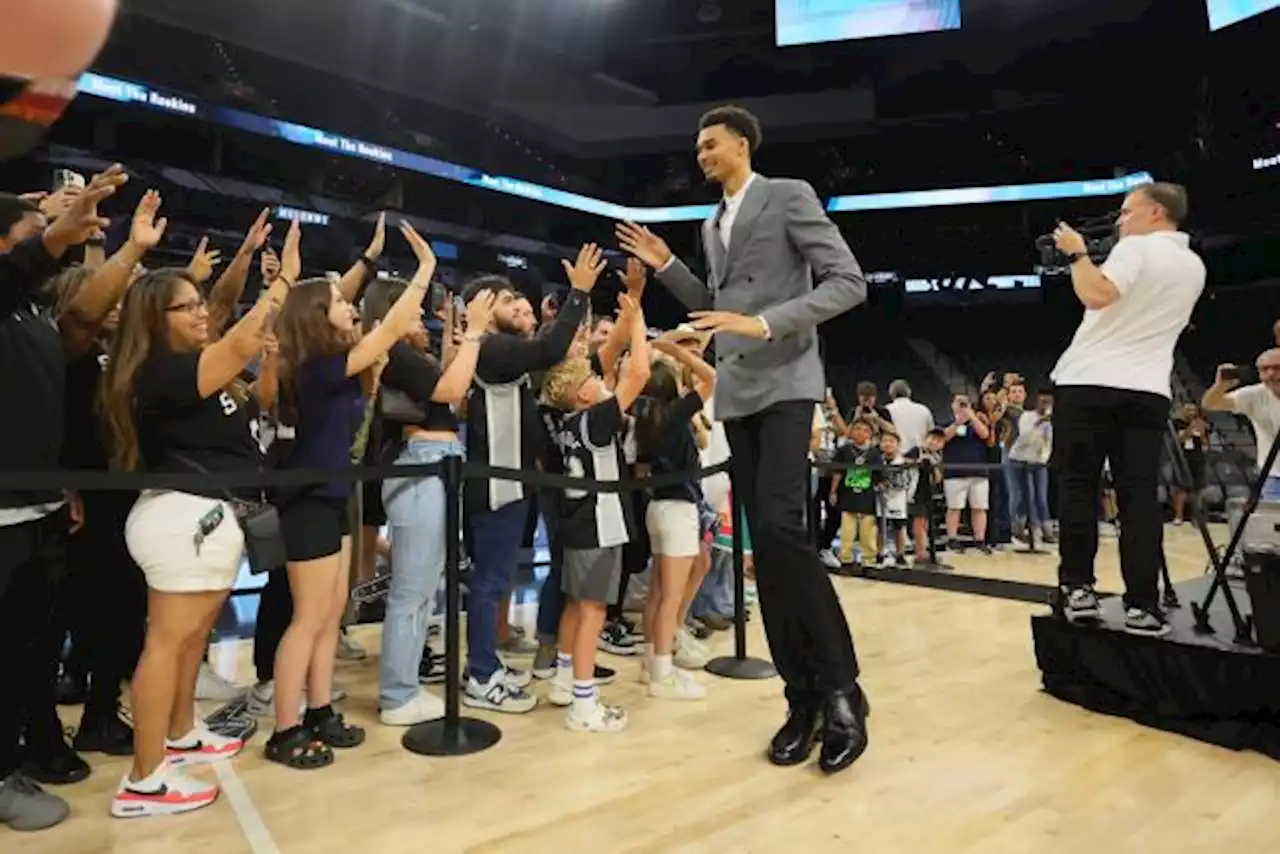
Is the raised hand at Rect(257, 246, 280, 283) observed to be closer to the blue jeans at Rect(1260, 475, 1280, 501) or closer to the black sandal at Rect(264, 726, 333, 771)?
the black sandal at Rect(264, 726, 333, 771)

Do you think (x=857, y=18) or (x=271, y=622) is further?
(x=857, y=18)

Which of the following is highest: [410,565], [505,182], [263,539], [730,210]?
[505,182]

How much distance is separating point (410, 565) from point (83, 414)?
1.03 m

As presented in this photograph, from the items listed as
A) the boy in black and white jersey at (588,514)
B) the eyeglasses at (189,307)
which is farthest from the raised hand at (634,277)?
the eyeglasses at (189,307)

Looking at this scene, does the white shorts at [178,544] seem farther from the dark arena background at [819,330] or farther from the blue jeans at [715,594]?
the blue jeans at [715,594]

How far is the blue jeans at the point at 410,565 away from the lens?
9.46 ft

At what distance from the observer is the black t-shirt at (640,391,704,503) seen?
11.4ft

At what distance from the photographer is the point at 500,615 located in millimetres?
4066

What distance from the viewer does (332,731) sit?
8.79 feet

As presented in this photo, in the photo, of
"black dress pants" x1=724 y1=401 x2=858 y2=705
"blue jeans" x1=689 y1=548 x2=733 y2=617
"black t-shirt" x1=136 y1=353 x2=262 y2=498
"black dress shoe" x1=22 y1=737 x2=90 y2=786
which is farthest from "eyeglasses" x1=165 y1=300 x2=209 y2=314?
"blue jeans" x1=689 y1=548 x2=733 y2=617

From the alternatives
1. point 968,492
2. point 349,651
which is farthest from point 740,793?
point 968,492

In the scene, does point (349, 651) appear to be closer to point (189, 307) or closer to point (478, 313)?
point (478, 313)

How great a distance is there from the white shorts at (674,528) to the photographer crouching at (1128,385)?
4.14 feet

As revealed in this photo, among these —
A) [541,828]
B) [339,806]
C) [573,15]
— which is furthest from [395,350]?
[573,15]
